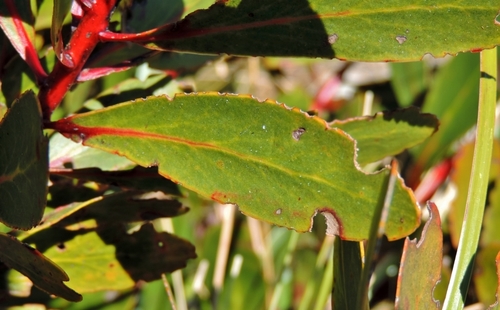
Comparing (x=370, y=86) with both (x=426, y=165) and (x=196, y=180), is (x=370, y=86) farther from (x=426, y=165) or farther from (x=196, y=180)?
(x=196, y=180)

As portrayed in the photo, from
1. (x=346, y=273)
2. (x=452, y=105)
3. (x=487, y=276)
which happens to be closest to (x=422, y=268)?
(x=346, y=273)

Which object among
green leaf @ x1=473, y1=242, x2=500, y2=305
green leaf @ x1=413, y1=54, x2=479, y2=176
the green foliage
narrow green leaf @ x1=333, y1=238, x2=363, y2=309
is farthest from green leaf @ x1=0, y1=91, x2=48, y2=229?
green leaf @ x1=413, y1=54, x2=479, y2=176

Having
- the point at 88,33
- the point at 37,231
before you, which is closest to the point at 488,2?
the point at 88,33

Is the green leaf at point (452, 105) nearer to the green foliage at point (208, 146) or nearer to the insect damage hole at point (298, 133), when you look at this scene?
the green foliage at point (208, 146)

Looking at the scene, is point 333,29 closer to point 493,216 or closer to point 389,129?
point 389,129

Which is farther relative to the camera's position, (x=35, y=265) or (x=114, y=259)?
(x=114, y=259)

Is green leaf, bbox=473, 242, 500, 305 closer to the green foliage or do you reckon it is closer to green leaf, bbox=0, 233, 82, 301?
the green foliage

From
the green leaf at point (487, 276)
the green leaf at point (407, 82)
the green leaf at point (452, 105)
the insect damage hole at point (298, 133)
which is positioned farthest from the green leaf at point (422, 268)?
the green leaf at point (407, 82)
